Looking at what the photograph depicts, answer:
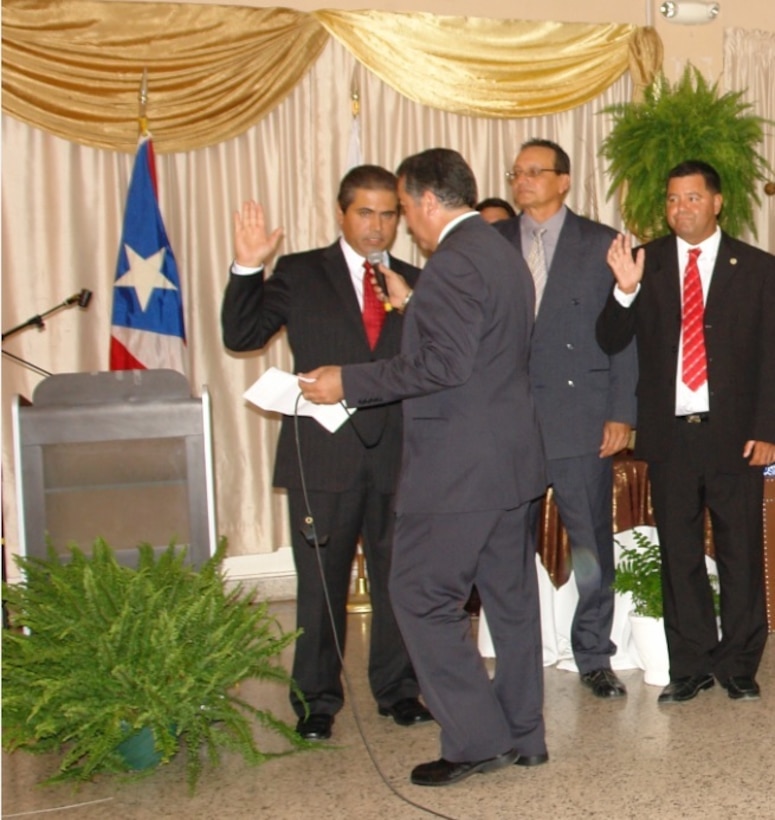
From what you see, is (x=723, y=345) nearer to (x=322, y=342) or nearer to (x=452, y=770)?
(x=322, y=342)

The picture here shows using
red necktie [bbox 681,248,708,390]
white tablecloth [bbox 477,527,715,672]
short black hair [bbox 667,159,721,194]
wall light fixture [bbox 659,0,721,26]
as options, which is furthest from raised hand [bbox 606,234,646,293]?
wall light fixture [bbox 659,0,721,26]

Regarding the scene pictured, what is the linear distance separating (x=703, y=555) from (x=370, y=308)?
1438mm

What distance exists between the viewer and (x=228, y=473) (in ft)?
20.1

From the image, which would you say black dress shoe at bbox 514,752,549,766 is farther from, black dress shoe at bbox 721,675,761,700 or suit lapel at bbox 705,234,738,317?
suit lapel at bbox 705,234,738,317

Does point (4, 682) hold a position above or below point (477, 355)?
below

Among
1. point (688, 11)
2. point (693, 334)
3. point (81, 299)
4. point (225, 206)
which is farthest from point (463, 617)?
point (688, 11)

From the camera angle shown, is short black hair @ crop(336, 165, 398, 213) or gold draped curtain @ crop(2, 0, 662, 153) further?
gold draped curtain @ crop(2, 0, 662, 153)

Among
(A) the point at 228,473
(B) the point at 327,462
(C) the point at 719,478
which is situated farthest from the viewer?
(A) the point at 228,473

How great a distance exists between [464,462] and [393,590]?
1.41 ft

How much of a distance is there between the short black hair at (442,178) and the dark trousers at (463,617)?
34.3 inches

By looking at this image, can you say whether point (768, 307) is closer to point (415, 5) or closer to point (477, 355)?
point (477, 355)

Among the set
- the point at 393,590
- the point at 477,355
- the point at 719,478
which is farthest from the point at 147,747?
the point at 719,478

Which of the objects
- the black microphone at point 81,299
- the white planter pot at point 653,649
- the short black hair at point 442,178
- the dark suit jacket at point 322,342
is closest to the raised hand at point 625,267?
the dark suit jacket at point 322,342

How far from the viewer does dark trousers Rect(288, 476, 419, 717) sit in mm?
3902
